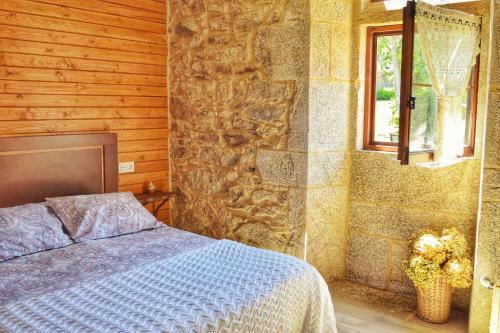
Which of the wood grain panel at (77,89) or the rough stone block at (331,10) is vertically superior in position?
the rough stone block at (331,10)

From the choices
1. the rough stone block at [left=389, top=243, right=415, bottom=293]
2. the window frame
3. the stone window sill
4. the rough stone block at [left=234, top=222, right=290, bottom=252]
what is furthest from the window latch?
the rough stone block at [left=234, top=222, right=290, bottom=252]

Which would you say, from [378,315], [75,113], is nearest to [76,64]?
[75,113]

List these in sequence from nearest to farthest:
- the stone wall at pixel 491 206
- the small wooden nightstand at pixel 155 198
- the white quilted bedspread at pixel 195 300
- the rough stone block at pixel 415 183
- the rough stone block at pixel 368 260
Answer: the white quilted bedspread at pixel 195 300 < the stone wall at pixel 491 206 < the rough stone block at pixel 415 183 < the rough stone block at pixel 368 260 < the small wooden nightstand at pixel 155 198

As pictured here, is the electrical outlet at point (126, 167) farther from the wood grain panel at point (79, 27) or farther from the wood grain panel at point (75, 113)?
the wood grain panel at point (79, 27)

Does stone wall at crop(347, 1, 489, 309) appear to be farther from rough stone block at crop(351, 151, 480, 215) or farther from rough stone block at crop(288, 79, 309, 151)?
rough stone block at crop(288, 79, 309, 151)

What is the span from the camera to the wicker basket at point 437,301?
10.5 ft

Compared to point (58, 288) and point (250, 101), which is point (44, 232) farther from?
point (250, 101)

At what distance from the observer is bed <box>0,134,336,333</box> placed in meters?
2.04

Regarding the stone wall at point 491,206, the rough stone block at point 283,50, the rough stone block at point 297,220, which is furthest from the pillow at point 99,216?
the stone wall at point 491,206

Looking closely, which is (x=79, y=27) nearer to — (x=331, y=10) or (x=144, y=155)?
(x=144, y=155)

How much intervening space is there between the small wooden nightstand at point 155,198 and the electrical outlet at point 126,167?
9.2 inches

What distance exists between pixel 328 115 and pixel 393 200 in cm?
83

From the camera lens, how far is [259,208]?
3.90 metres

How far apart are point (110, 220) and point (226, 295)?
1413 mm
